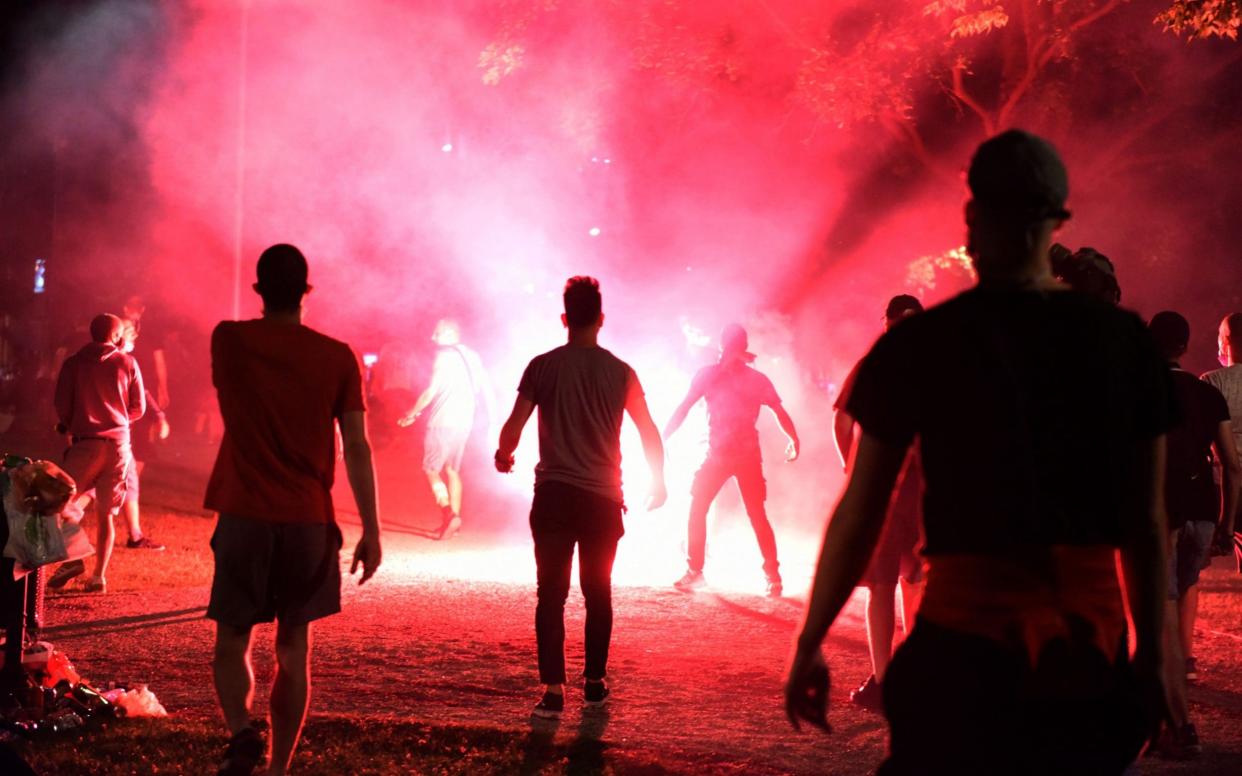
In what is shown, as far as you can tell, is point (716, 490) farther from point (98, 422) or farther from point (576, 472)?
point (98, 422)

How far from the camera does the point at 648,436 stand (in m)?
6.55

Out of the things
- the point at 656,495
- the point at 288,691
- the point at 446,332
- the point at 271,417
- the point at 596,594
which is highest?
the point at 446,332

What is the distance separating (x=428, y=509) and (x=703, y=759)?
10.7m

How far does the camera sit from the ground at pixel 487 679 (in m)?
5.41

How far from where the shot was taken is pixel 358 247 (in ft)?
→ 84.4

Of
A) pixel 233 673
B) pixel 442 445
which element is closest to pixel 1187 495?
pixel 233 673

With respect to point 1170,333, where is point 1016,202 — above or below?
below

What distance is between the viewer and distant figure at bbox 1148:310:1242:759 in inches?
219

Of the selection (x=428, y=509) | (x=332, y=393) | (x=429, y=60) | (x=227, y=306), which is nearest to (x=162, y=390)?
(x=428, y=509)

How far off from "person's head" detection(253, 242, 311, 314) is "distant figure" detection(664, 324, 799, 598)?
5140 millimetres

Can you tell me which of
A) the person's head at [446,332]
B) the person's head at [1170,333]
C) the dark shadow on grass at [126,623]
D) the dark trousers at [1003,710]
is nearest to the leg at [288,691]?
the dark trousers at [1003,710]

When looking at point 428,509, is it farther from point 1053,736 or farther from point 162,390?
point 1053,736

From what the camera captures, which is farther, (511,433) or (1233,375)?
(1233,375)

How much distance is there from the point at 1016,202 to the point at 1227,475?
398 cm
